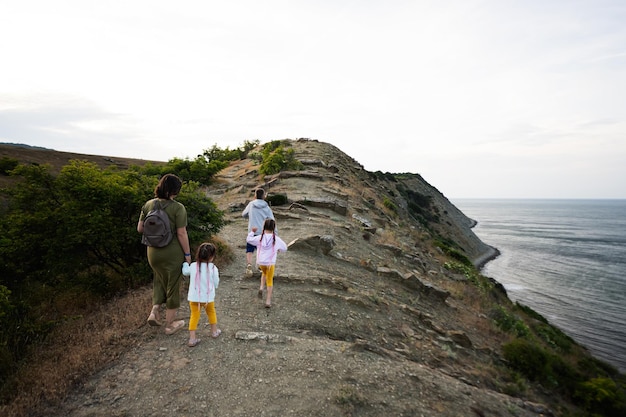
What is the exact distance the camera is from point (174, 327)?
624 cm

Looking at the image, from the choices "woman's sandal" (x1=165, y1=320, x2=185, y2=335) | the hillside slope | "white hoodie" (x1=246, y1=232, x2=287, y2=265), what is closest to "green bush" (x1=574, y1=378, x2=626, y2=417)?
the hillside slope

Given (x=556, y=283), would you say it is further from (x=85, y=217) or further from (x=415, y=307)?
(x=85, y=217)

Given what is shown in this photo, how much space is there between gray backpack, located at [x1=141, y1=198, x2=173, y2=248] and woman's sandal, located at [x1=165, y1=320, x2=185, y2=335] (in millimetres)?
1801

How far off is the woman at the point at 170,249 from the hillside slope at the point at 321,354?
0.90m

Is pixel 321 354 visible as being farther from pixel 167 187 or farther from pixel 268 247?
pixel 167 187

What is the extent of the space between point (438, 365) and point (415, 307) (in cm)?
359

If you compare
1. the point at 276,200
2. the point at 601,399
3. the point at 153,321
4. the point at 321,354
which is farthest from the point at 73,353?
the point at 601,399

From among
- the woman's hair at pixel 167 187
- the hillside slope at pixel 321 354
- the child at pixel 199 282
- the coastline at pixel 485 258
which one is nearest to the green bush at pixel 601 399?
the hillside slope at pixel 321 354

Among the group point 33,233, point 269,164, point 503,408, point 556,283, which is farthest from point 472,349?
point 556,283

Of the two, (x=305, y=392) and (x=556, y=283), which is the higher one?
(x=305, y=392)

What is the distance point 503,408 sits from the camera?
681cm

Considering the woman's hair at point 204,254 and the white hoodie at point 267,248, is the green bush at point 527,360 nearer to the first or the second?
the white hoodie at point 267,248

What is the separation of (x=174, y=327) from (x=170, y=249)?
1.70m

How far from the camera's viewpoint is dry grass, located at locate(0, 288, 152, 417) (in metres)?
4.51
